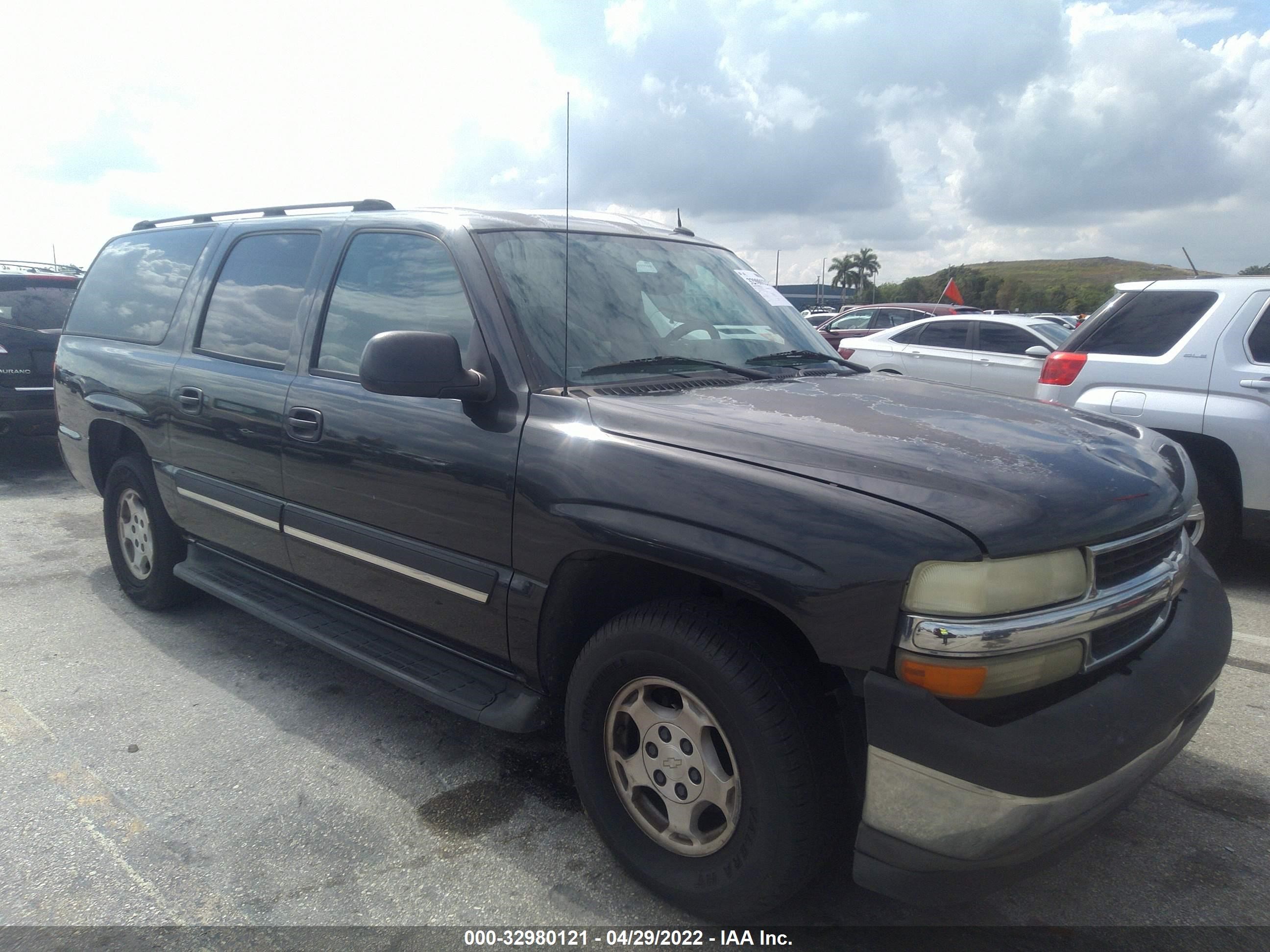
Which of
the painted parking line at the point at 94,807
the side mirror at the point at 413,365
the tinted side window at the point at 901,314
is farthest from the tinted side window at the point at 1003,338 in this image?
the painted parking line at the point at 94,807

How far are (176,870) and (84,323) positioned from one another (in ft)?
11.5

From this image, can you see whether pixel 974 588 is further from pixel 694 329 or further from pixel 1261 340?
pixel 1261 340

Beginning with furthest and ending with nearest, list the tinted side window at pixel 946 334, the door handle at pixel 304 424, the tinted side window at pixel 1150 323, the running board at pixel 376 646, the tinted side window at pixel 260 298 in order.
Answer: the tinted side window at pixel 946 334 < the tinted side window at pixel 1150 323 < the tinted side window at pixel 260 298 < the door handle at pixel 304 424 < the running board at pixel 376 646

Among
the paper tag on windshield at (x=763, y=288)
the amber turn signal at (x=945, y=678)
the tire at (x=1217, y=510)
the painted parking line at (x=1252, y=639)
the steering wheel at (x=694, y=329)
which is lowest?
the painted parking line at (x=1252, y=639)

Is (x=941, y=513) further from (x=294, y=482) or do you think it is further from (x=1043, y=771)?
(x=294, y=482)

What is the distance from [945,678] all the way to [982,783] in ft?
0.70

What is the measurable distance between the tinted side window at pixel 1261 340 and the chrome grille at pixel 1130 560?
3.45 metres

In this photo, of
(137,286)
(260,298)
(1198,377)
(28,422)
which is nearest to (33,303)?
(28,422)

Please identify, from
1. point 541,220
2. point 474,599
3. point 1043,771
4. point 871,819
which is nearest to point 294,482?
point 474,599

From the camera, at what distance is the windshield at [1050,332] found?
1043 centimetres

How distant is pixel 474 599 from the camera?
2766 millimetres

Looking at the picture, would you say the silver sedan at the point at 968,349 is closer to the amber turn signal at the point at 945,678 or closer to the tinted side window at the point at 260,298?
the tinted side window at the point at 260,298

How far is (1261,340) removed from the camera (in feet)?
16.6

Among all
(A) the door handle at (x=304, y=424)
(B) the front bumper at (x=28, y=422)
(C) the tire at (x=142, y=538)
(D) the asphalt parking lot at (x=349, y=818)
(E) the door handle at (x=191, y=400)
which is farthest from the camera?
(B) the front bumper at (x=28, y=422)
